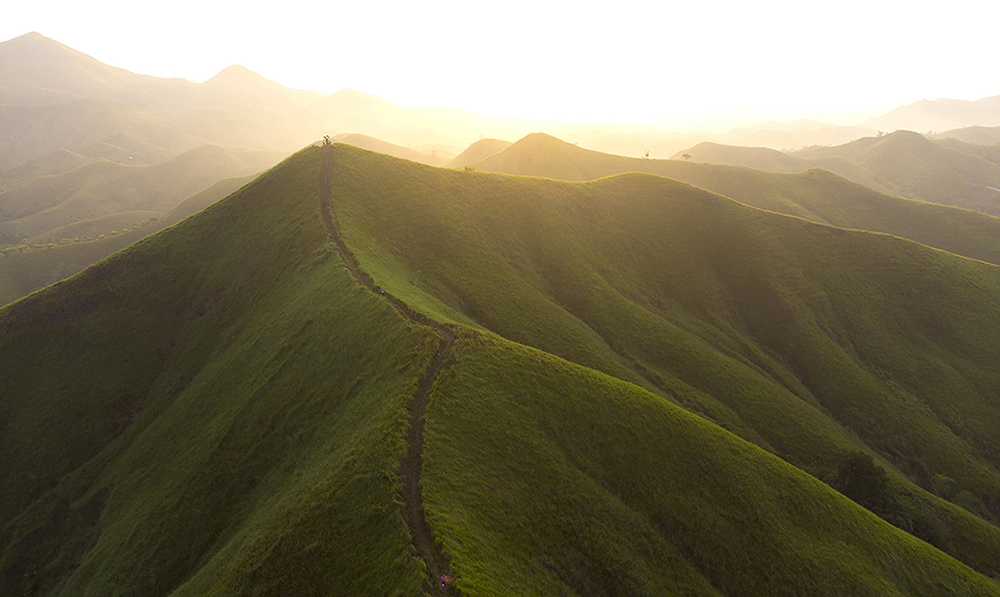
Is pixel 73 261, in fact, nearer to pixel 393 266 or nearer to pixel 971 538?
pixel 393 266

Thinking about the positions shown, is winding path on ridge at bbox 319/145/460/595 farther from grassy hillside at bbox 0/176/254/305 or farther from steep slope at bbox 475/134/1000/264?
grassy hillside at bbox 0/176/254/305

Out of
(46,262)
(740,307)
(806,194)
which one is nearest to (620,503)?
(740,307)

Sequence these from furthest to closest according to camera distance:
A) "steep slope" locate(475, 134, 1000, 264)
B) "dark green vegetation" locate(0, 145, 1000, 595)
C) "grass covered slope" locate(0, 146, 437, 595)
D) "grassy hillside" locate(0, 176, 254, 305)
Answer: "steep slope" locate(475, 134, 1000, 264), "grassy hillside" locate(0, 176, 254, 305), "dark green vegetation" locate(0, 145, 1000, 595), "grass covered slope" locate(0, 146, 437, 595)

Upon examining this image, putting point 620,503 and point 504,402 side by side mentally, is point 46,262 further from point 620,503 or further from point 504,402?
point 620,503

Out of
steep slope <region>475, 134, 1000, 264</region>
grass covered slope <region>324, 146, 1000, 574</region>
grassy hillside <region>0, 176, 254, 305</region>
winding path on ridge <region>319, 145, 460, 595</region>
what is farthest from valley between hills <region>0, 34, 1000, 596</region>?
grassy hillside <region>0, 176, 254, 305</region>

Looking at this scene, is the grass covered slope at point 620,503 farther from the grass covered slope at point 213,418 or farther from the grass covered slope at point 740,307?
the grass covered slope at point 740,307

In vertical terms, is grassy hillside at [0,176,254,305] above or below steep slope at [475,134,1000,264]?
below

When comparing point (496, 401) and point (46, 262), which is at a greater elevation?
point (496, 401)
